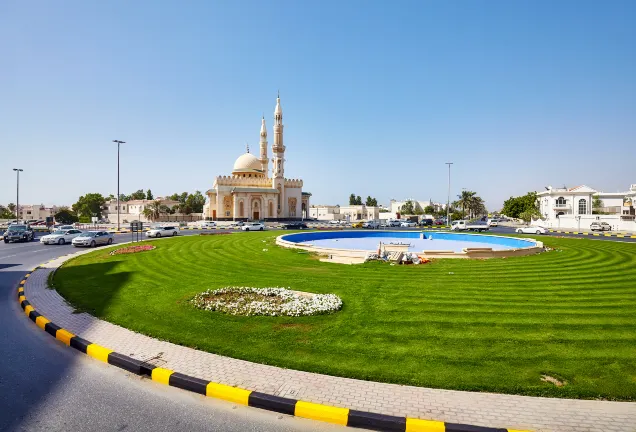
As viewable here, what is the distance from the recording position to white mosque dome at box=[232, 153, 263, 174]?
295 feet

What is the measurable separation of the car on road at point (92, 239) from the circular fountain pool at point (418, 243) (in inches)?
617

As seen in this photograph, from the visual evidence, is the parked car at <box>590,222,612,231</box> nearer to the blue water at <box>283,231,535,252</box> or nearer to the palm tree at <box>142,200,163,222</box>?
the blue water at <box>283,231,535,252</box>

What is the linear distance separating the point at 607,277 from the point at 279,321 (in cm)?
1409

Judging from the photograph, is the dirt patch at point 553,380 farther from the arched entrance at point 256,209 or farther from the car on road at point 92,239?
the arched entrance at point 256,209

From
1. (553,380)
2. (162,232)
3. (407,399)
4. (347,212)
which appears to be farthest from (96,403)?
(347,212)

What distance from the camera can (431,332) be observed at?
8.27 m

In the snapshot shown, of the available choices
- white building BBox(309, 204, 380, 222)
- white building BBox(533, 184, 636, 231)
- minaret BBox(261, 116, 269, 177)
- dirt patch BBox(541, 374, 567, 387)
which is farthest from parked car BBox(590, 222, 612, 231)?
white building BBox(309, 204, 380, 222)

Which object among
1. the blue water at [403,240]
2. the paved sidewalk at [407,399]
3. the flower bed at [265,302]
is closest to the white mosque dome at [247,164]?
the blue water at [403,240]

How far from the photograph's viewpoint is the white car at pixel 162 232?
37344 millimetres

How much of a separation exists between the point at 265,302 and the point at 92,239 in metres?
25.7

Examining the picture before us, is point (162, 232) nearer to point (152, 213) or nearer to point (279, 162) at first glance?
point (279, 162)

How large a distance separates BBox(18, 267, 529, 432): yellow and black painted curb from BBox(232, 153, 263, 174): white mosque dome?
8475 centimetres

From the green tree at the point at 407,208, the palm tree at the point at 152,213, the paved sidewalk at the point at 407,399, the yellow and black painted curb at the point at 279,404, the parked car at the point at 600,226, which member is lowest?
the yellow and black painted curb at the point at 279,404

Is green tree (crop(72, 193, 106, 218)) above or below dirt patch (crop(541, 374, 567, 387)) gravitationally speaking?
above
